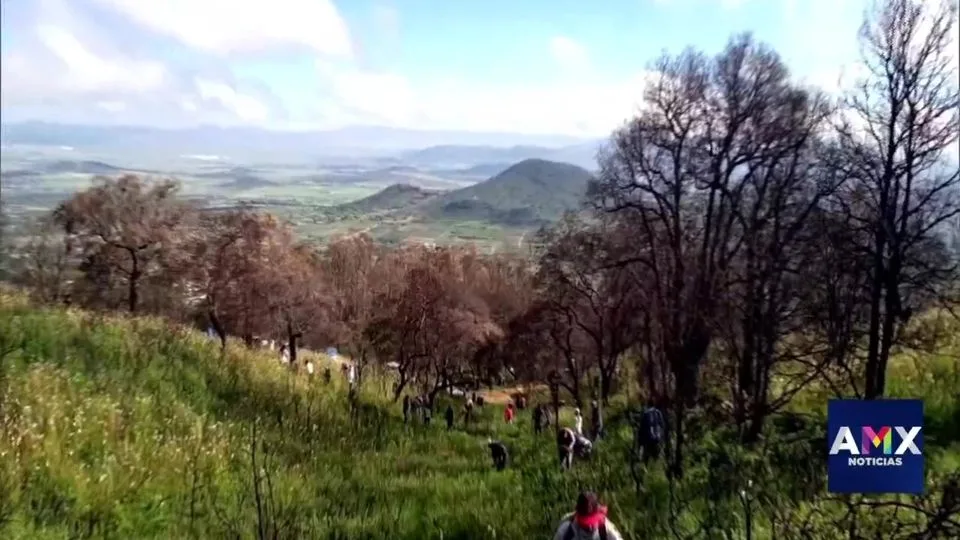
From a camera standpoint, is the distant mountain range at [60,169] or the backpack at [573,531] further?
the distant mountain range at [60,169]

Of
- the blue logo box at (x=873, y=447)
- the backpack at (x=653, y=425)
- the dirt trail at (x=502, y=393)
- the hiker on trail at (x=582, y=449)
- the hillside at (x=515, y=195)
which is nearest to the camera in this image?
the blue logo box at (x=873, y=447)

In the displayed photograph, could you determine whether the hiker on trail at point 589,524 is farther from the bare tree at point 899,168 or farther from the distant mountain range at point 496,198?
the distant mountain range at point 496,198

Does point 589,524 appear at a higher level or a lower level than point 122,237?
lower

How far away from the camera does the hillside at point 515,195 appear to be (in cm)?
12544

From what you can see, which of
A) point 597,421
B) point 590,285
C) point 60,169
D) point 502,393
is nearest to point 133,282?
point 590,285

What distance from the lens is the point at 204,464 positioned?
39.1ft

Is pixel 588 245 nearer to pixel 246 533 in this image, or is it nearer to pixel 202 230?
pixel 202 230

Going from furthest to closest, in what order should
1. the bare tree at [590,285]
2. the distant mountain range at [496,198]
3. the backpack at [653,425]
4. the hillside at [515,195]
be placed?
1. the hillside at [515,195]
2. the distant mountain range at [496,198]
3. the bare tree at [590,285]
4. the backpack at [653,425]

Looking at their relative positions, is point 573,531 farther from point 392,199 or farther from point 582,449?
point 392,199

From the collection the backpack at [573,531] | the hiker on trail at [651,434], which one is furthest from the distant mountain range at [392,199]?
the backpack at [573,531]

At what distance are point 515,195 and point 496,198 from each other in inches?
138

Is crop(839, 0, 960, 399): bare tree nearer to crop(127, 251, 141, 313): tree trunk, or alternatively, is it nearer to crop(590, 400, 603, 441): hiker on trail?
crop(590, 400, 603, 441): hiker on trail

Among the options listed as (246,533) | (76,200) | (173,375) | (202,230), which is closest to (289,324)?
(202,230)

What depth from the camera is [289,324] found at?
3694 cm
